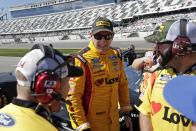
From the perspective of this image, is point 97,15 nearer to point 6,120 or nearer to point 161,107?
point 161,107

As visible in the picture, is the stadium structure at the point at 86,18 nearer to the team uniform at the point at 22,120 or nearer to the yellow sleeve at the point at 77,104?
the yellow sleeve at the point at 77,104

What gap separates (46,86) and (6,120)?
345mm

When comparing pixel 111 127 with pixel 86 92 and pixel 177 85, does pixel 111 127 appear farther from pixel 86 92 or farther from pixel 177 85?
pixel 177 85

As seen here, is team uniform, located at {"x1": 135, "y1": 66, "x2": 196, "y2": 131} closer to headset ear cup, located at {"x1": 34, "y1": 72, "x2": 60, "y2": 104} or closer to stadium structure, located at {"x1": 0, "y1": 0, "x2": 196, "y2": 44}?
headset ear cup, located at {"x1": 34, "y1": 72, "x2": 60, "y2": 104}

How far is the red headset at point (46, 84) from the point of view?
136 centimetres

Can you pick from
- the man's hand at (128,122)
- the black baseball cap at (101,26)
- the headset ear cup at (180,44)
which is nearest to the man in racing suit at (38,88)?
the headset ear cup at (180,44)

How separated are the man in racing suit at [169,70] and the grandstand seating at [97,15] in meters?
30.0

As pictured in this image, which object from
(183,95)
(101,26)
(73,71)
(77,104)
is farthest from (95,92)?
(183,95)

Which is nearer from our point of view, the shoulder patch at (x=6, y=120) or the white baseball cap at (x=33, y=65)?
the shoulder patch at (x=6, y=120)

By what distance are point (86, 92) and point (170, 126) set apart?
3.17 ft

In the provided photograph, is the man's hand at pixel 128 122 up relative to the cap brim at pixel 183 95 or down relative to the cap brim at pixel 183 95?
down

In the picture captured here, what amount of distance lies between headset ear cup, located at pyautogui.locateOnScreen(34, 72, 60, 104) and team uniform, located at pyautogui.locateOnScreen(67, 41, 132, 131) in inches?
28.6

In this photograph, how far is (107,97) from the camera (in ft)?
7.73

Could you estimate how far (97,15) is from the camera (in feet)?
167
